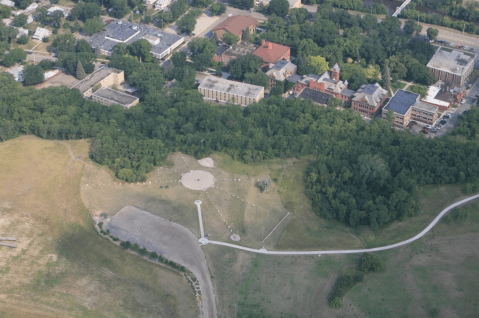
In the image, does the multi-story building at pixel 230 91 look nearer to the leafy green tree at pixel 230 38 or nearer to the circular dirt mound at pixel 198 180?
the leafy green tree at pixel 230 38

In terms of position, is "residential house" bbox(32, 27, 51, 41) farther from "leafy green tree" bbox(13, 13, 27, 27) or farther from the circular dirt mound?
the circular dirt mound

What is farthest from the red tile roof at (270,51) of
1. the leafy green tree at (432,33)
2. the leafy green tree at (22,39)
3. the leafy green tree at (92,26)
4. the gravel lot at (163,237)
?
the gravel lot at (163,237)

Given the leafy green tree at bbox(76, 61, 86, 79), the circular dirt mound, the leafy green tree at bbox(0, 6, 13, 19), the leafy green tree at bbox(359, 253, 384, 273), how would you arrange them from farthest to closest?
the leafy green tree at bbox(0, 6, 13, 19) → the leafy green tree at bbox(76, 61, 86, 79) → the circular dirt mound → the leafy green tree at bbox(359, 253, 384, 273)

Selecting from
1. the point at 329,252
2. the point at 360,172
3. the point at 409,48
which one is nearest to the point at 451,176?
the point at 360,172

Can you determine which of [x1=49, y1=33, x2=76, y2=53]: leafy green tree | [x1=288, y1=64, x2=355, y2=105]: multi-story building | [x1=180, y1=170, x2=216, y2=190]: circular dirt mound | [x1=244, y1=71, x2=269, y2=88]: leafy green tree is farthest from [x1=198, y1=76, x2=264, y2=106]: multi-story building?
[x1=49, y1=33, x2=76, y2=53]: leafy green tree

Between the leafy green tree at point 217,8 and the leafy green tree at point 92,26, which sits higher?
the leafy green tree at point 217,8
